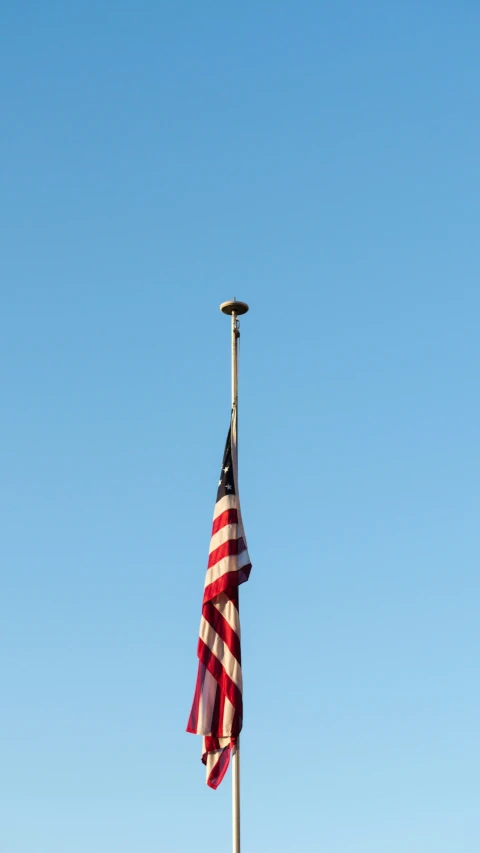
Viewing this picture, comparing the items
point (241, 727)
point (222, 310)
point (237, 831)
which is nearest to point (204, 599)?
point (241, 727)

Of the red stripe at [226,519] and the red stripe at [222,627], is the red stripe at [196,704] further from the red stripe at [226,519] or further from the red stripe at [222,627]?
the red stripe at [226,519]

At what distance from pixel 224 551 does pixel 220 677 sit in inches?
93.6

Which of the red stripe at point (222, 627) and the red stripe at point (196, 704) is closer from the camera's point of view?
the red stripe at point (196, 704)

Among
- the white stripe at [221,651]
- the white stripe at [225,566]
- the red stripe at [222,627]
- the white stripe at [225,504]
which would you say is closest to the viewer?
the white stripe at [221,651]

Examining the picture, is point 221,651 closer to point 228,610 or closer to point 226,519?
point 228,610

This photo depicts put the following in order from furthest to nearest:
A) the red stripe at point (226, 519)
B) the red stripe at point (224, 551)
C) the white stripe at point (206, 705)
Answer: the red stripe at point (226, 519) < the red stripe at point (224, 551) < the white stripe at point (206, 705)

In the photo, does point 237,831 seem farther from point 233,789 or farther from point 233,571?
point 233,571

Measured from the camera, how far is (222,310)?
2989 cm

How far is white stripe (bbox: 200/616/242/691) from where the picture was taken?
26547mm

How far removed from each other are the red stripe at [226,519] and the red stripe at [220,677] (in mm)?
2241

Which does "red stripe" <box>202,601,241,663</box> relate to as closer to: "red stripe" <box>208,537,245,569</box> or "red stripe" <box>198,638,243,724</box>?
"red stripe" <box>198,638,243,724</box>

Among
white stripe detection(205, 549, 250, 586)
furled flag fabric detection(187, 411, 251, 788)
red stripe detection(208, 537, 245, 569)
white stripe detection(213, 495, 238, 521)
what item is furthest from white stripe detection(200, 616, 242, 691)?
white stripe detection(213, 495, 238, 521)

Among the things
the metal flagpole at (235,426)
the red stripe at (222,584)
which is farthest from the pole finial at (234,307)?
the red stripe at (222,584)

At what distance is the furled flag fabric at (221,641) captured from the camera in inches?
1033
